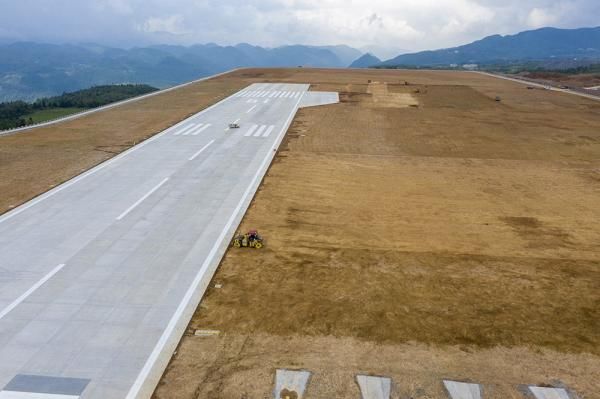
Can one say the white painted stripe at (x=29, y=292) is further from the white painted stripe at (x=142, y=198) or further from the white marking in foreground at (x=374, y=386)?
the white marking in foreground at (x=374, y=386)

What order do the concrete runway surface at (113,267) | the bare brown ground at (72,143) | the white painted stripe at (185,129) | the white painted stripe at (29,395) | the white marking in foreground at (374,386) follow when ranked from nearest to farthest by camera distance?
the white painted stripe at (29,395) → the white marking in foreground at (374,386) → the concrete runway surface at (113,267) → the bare brown ground at (72,143) → the white painted stripe at (185,129)

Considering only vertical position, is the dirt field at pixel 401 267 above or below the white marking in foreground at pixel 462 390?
above

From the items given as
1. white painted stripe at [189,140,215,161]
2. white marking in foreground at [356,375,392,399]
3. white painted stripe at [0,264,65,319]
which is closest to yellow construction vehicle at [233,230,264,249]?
white painted stripe at [0,264,65,319]

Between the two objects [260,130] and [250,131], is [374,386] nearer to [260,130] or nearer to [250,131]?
[250,131]

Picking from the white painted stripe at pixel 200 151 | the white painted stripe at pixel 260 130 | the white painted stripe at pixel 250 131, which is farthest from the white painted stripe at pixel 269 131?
the white painted stripe at pixel 200 151

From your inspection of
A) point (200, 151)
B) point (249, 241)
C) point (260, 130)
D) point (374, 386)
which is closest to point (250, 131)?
point (260, 130)

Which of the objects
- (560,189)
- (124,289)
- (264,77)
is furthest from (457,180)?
(264,77)

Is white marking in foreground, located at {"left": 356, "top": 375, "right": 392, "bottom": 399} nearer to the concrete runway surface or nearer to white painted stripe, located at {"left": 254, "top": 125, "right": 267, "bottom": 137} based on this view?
the concrete runway surface
